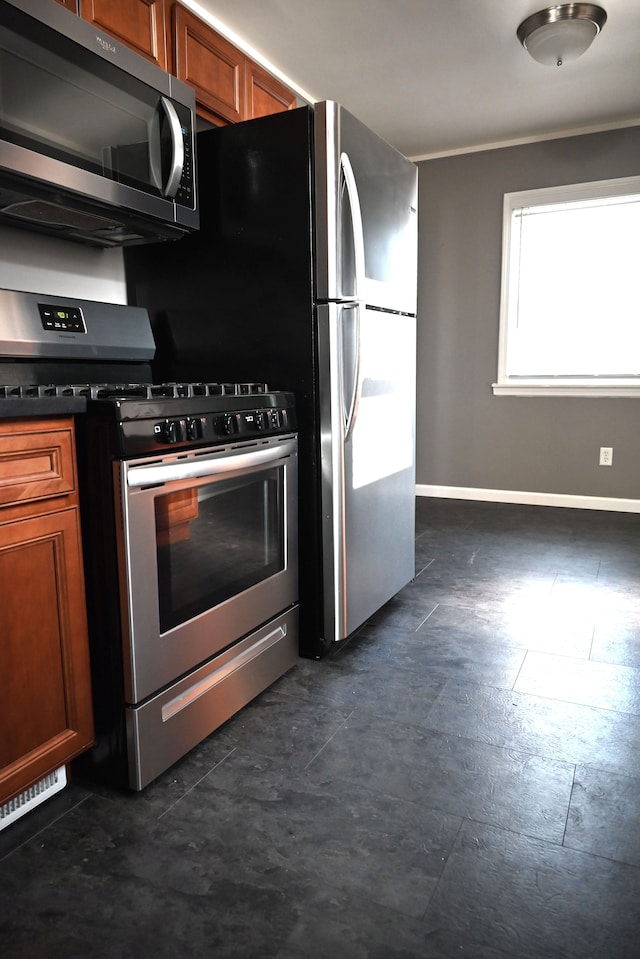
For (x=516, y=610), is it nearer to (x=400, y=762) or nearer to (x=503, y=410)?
(x=400, y=762)

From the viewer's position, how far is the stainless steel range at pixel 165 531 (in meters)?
1.34

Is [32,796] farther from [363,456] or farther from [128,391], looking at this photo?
[363,456]

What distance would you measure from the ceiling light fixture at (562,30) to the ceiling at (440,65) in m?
0.05

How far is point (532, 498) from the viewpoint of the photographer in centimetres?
439

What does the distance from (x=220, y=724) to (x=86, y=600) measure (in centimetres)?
52

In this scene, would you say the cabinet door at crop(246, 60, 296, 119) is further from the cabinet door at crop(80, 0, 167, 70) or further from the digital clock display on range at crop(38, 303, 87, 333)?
the digital clock display on range at crop(38, 303, 87, 333)

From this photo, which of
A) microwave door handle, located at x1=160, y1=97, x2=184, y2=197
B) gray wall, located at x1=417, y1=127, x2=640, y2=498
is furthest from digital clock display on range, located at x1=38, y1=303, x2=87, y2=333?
gray wall, located at x1=417, y1=127, x2=640, y2=498

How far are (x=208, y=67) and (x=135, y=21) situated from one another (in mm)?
407

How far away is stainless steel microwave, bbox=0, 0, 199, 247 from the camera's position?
147 cm

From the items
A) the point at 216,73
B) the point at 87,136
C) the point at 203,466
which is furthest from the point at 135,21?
the point at 203,466

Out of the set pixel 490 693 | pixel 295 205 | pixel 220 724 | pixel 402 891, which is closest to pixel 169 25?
pixel 295 205

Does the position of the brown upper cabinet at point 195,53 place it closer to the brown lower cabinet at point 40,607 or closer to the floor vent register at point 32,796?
the brown lower cabinet at point 40,607

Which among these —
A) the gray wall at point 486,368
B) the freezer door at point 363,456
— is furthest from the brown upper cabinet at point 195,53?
the gray wall at point 486,368

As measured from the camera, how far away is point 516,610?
2.52m
